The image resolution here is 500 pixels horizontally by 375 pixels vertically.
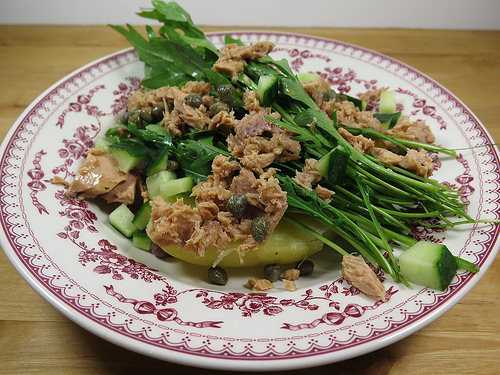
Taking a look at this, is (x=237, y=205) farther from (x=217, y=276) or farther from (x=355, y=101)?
(x=355, y=101)

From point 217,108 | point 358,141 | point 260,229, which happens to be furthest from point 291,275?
point 217,108

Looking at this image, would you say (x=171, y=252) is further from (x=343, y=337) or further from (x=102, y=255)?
(x=343, y=337)

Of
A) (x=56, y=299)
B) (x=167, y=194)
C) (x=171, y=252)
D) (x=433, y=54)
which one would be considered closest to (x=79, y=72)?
→ (x=167, y=194)

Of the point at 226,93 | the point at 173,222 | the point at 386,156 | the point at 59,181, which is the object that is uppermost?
the point at 226,93

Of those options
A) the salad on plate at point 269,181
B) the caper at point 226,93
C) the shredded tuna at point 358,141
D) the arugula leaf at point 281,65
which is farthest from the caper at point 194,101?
the shredded tuna at point 358,141

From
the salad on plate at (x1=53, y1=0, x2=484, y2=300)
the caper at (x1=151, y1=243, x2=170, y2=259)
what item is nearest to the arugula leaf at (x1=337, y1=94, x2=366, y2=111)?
the salad on plate at (x1=53, y1=0, x2=484, y2=300)

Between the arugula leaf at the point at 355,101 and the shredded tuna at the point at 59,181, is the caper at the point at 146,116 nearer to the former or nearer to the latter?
the shredded tuna at the point at 59,181
